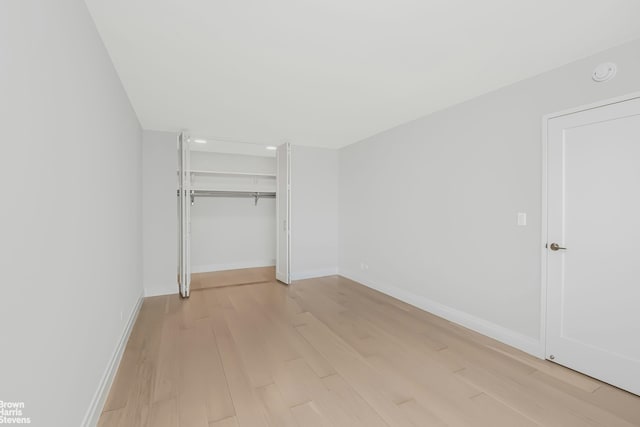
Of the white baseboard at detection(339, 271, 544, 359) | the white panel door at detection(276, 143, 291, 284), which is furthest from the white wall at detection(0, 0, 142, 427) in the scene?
the white baseboard at detection(339, 271, 544, 359)

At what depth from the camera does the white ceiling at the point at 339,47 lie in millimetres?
1705

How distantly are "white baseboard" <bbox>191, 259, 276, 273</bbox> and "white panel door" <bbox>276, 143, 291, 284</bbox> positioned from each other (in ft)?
4.14

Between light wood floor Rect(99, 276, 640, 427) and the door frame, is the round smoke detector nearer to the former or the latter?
the door frame

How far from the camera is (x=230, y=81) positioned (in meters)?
2.62

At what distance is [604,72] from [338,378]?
10.1 feet

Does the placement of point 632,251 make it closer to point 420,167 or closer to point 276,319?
point 420,167

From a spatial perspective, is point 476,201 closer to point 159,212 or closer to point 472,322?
point 472,322

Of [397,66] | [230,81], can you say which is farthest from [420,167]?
[230,81]

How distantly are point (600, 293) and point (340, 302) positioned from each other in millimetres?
2664

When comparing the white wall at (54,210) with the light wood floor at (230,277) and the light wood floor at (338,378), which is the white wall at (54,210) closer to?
the light wood floor at (338,378)

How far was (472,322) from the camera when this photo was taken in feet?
9.96

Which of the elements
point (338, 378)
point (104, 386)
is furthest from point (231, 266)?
point (338, 378)

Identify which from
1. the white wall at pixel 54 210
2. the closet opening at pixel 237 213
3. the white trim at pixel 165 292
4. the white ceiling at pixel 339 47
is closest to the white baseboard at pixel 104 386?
the white wall at pixel 54 210

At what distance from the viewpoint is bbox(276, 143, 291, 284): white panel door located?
4742mm
